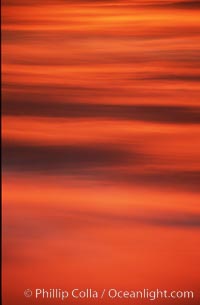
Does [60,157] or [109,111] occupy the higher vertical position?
[109,111]

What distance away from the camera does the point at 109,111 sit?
1.91 meters

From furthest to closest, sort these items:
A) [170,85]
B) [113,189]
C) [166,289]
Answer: [170,85]
[113,189]
[166,289]

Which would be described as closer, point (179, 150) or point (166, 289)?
point (166, 289)

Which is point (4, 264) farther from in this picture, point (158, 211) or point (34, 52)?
point (34, 52)

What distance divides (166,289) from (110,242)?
180mm

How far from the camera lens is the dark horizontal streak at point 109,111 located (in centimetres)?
190

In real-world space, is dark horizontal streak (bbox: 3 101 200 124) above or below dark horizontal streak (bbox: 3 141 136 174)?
above

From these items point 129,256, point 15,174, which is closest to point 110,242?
point 129,256

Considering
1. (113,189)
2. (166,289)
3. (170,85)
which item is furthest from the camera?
(170,85)

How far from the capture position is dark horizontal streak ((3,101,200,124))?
Answer: 190 cm

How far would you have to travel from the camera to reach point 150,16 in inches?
79.4

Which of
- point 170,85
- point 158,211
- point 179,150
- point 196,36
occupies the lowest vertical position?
point 158,211

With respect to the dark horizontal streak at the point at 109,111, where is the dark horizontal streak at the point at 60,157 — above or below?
below

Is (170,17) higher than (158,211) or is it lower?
higher
